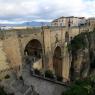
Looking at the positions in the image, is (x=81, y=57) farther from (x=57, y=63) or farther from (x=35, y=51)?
(x=35, y=51)

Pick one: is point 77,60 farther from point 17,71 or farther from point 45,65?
point 17,71

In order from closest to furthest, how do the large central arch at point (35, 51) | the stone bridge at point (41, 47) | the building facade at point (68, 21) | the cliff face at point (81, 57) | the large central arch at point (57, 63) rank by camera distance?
the stone bridge at point (41, 47) → the large central arch at point (35, 51) → the large central arch at point (57, 63) → the cliff face at point (81, 57) → the building facade at point (68, 21)

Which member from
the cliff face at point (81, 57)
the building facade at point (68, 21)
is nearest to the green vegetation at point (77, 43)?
the cliff face at point (81, 57)

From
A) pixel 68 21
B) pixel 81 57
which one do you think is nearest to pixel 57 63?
pixel 81 57

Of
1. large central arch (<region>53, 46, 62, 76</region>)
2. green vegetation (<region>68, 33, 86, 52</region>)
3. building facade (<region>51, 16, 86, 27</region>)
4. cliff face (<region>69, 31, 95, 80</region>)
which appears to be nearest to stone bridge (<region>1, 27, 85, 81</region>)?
large central arch (<region>53, 46, 62, 76</region>)

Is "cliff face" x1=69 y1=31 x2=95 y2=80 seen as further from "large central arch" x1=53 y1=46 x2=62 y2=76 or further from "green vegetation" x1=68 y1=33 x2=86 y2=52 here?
"large central arch" x1=53 y1=46 x2=62 y2=76

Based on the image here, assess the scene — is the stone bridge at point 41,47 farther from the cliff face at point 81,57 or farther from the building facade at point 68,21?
the building facade at point 68,21
